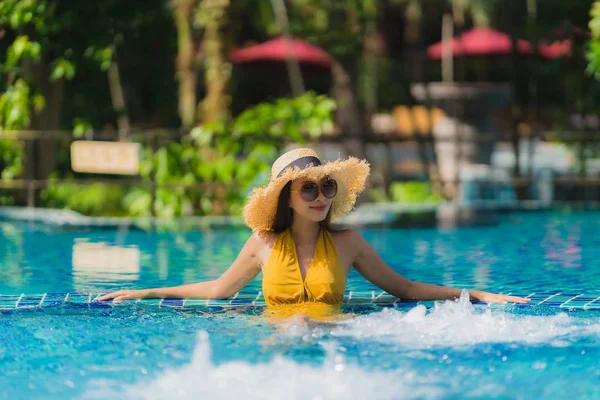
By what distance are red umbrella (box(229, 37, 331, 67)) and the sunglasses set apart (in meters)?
18.2

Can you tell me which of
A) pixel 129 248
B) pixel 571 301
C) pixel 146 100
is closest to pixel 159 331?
pixel 571 301

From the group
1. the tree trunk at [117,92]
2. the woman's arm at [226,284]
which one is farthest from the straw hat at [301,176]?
the tree trunk at [117,92]

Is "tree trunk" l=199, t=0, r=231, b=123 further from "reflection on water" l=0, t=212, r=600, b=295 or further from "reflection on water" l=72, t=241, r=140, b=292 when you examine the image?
"reflection on water" l=72, t=241, r=140, b=292

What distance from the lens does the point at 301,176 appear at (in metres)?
6.03

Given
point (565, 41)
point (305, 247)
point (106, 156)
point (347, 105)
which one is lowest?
point (305, 247)

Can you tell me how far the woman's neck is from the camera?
6.25 meters

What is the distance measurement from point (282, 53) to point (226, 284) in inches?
730

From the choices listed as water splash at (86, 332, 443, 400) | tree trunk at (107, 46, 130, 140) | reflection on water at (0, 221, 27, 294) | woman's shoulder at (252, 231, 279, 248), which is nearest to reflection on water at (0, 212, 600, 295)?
reflection on water at (0, 221, 27, 294)

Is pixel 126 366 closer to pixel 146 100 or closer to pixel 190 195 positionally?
pixel 190 195

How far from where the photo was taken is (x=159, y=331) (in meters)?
5.94

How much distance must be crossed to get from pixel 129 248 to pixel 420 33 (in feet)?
76.1

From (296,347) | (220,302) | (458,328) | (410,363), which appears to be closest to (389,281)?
(458,328)

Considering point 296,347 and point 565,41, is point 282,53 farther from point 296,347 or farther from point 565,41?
point 296,347

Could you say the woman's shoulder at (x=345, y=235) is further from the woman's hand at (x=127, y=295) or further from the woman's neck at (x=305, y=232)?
→ the woman's hand at (x=127, y=295)
